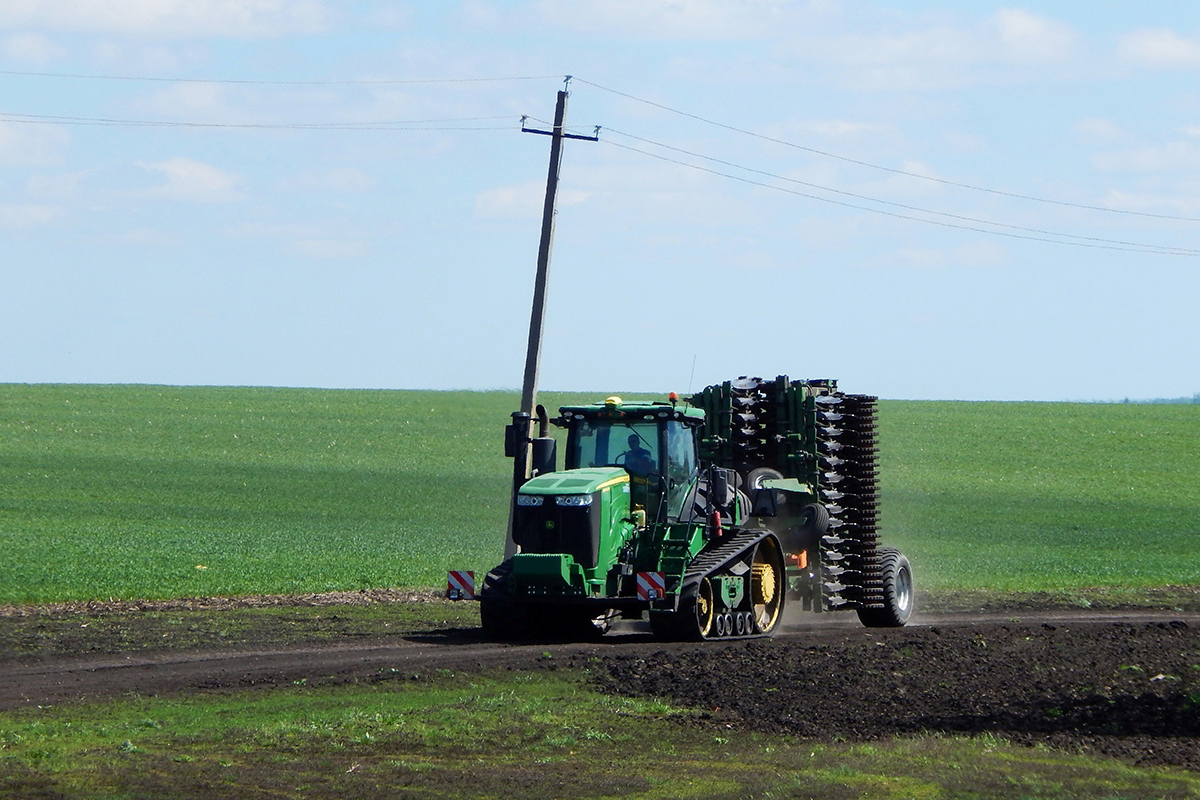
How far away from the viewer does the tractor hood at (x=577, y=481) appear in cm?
1753

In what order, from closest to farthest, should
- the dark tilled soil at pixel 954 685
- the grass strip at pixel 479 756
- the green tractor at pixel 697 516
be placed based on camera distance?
the grass strip at pixel 479 756 < the dark tilled soil at pixel 954 685 < the green tractor at pixel 697 516

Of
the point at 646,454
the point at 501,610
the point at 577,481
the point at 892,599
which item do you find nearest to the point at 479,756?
the point at 577,481

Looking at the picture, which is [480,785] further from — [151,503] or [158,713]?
[151,503]

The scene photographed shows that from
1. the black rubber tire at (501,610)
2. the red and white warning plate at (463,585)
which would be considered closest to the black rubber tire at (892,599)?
the black rubber tire at (501,610)

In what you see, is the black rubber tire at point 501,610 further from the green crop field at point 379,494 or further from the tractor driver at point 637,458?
the green crop field at point 379,494

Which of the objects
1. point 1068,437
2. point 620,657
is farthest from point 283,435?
point 620,657

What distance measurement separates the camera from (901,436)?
73.8 m

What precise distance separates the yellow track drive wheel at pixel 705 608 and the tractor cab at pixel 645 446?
2.96 feet

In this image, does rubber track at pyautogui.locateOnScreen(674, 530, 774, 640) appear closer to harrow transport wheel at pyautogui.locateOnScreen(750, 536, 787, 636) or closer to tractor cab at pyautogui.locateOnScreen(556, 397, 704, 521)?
harrow transport wheel at pyautogui.locateOnScreen(750, 536, 787, 636)

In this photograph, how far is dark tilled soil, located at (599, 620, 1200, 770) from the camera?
39.9 feet

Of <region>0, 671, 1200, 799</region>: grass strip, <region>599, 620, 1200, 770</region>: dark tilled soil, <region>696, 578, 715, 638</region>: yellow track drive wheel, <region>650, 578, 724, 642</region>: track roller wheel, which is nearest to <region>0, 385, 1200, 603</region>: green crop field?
<region>650, 578, 724, 642</region>: track roller wheel

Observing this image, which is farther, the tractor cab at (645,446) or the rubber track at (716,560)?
the tractor cab at (645,446)

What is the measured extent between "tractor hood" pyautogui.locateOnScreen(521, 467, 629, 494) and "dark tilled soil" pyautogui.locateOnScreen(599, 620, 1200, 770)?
84.4 inches

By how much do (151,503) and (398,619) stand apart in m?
23.6
